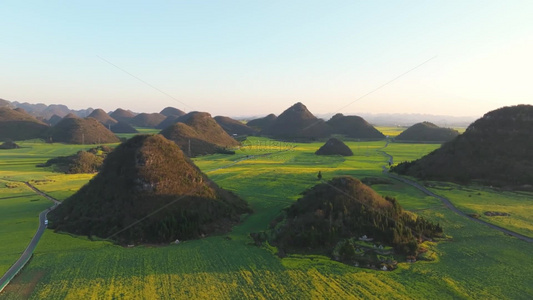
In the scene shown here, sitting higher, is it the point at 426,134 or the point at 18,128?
the point at 426,134

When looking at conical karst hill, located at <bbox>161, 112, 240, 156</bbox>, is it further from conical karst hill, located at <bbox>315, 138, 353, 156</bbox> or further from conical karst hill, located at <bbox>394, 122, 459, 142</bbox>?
conical karst hill, located at <bbox>394, 122, 459, 142</bbox>

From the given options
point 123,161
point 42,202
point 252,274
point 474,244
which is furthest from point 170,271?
point 42,202

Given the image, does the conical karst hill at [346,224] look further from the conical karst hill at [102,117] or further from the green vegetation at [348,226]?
the conical karst hill at [102,117]

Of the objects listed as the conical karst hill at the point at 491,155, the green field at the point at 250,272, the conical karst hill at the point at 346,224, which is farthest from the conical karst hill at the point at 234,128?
→ the green field at the point at 250,272

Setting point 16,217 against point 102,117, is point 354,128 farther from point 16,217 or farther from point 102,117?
point 102,117

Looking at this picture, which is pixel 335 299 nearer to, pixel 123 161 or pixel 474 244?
pixel 474 244

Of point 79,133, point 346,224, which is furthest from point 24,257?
point 79,133

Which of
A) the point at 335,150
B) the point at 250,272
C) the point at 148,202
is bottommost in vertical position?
the point at 250,272

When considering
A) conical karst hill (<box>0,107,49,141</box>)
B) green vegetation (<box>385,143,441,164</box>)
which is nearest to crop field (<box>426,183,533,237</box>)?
green vegetation (<box>385,143,441,164</box>)
